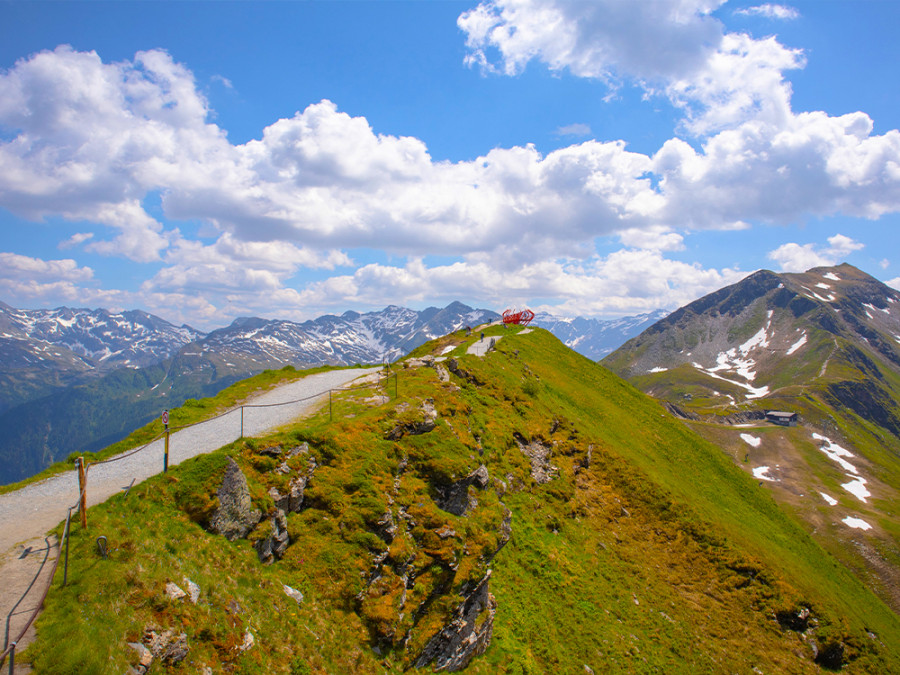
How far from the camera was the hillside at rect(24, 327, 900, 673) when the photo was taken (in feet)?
43.9

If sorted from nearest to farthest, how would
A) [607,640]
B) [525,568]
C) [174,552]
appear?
1. [174,552]
2. [607,640]
3. [525,568]

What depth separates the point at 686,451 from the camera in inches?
2146

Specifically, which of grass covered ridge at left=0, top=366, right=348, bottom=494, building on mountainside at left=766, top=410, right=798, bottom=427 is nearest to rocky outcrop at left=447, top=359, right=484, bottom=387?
grass covered ridge at left=0, top=366, right=348, bottom=494

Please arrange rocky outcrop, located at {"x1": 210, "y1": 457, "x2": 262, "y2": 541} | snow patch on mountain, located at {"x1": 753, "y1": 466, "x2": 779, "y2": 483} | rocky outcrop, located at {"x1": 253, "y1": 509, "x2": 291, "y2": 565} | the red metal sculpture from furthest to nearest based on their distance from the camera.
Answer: snow patch on mountain, located at {"x1": 753, "y1": 466, "x2": 779, "y2": 483}, the red metal sculpture, rocky outcrop, located at {"x1": 253, "y1": 509, "x2": 291, "y2": 565}, rocky outcrop, located at {"x1": 210, "y1": 457, "x2": 262, "y2": 541}

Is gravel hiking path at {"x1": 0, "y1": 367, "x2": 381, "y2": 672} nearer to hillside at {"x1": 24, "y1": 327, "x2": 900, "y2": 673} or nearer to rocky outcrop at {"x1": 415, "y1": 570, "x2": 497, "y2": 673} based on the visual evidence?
hillside at {"x1": 24, "y1": 327, "x2": 900, "y2": 673}

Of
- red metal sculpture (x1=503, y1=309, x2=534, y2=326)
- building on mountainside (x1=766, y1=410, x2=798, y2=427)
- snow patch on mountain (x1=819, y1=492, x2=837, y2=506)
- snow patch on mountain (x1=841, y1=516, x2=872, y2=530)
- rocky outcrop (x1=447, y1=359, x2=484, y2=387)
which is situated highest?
red metal sculpture (x1=503, y1=309, x2=534, y2=326)

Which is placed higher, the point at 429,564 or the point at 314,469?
the point at 314,469

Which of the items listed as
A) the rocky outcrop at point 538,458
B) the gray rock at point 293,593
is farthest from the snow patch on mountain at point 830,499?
the gray rock at point 293,593

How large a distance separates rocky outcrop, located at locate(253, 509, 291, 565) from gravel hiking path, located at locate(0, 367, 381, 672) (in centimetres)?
598

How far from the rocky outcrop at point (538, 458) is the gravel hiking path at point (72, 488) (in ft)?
60.0

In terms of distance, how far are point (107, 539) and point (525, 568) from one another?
23.2m

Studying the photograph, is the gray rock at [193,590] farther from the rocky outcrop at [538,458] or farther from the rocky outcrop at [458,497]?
the rocky outcrop at [538,458]

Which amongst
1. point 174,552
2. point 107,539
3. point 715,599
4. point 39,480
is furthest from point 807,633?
point 39,480

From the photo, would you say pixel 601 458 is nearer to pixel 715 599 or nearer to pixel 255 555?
pixel 715 599
